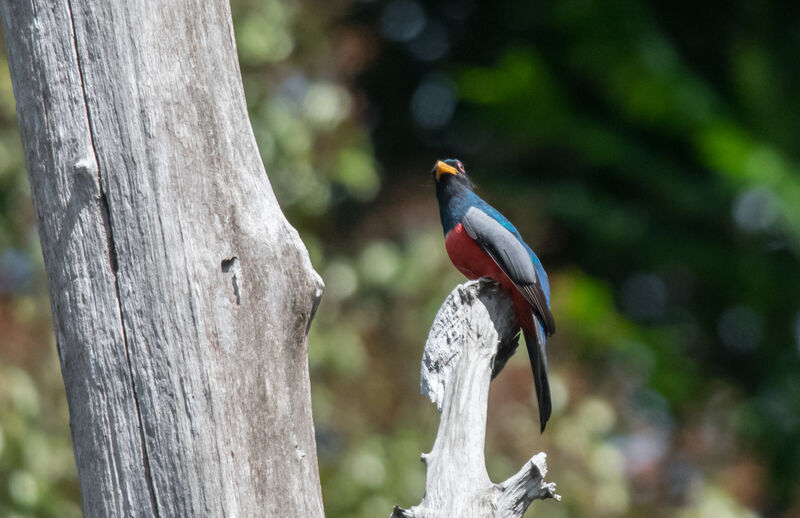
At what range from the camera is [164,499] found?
216 centimetres

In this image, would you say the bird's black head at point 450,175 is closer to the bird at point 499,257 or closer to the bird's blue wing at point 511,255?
the bird at point 499,257

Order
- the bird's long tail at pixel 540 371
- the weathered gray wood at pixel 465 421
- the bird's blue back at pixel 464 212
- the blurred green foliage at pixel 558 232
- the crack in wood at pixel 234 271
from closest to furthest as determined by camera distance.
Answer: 1. the crack in wood at pixel 234 271
2. the weathered gray wood at pixel 465 421
3. the bird's long tail at pixel 540 371
4. the bird's blue back at pixel 464 212
5. the blurred green foliage at pixel 558 232

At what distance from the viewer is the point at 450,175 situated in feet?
13.8

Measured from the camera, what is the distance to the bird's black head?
4.18 meters

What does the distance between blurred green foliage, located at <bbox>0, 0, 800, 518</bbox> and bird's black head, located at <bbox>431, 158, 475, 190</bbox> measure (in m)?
1.97

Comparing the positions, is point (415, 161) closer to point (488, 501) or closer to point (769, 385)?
point (769, 385)

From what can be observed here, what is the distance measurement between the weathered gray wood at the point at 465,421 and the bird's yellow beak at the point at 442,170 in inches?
49.7

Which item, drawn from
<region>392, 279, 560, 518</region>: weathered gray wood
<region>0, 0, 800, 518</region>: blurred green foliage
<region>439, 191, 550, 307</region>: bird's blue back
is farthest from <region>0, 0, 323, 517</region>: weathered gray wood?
<region>0, 0, 800, 518</region>: blurred green foliage

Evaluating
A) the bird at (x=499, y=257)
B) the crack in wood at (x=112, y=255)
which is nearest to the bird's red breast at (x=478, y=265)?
the bird at (x=499, y=257)

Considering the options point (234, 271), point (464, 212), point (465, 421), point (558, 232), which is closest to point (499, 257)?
point (464, 212)

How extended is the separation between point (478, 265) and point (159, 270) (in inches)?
68.0

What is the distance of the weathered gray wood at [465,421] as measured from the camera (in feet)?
7.90

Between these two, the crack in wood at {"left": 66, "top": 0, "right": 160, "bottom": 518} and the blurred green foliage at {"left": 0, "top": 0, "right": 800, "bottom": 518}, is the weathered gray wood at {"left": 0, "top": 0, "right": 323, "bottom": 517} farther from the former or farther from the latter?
the blurred green foliage at {"left": 0, "top": 0, "right": 800, "bottom": 518}

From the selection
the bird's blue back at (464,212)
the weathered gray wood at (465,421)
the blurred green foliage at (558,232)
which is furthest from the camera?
the blurred green foliage at (558,232)
